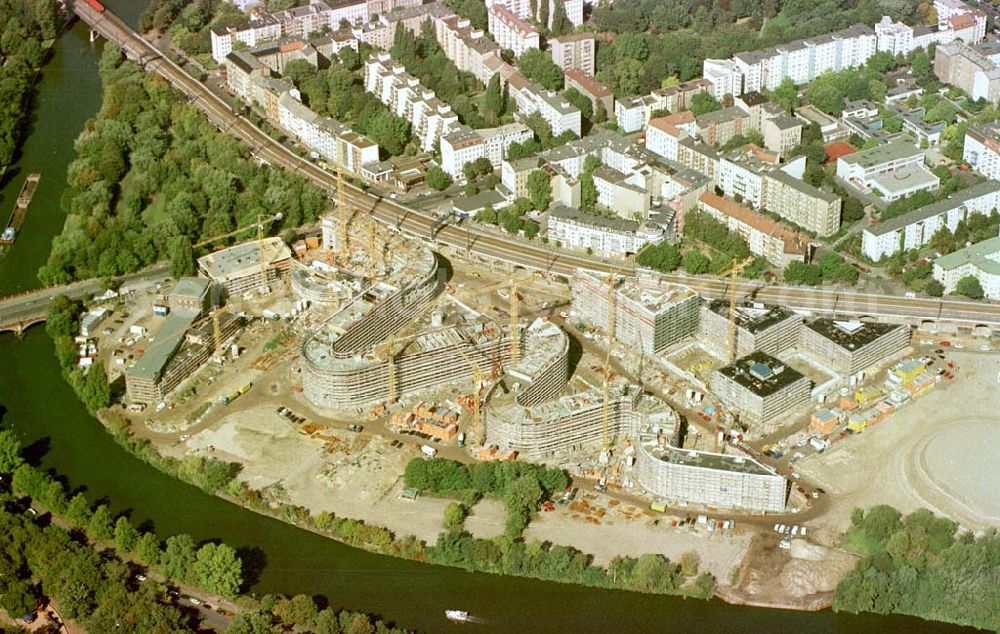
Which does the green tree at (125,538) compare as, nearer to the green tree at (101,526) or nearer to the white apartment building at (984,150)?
the green tree at (101,526)

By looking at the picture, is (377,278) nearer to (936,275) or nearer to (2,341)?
(2,341)

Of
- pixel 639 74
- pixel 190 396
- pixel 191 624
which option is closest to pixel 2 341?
pixel 190 396

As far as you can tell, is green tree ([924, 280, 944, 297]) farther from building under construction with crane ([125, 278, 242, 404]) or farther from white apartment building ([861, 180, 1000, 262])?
building under construction with crane ([125, 278, 242, 404])

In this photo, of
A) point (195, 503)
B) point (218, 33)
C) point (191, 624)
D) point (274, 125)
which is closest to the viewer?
point (191, 624)

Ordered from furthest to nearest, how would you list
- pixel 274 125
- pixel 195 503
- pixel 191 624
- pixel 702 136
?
pixel 274 125
pixel 702 136
pixel 195 503
pixel 191 624

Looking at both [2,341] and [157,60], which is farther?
[157,60]

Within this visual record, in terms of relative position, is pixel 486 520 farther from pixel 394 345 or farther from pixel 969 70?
pixel 969 70

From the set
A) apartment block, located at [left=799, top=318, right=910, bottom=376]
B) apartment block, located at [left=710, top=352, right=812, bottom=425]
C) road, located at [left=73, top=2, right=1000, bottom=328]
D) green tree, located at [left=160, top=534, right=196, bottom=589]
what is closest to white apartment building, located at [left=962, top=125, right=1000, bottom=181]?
road, located at [left=73, top=2, right=1000, bottom=328]
